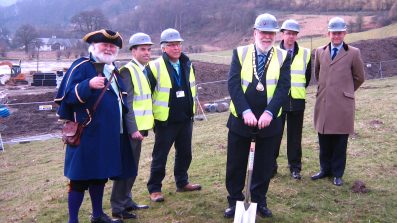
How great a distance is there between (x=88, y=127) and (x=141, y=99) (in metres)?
0.82

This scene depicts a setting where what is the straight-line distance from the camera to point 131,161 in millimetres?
4594

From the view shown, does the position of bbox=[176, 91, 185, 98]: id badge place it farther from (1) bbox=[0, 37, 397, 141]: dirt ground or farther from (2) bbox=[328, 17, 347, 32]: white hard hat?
(1) bbox=[0, 37, 397, 141]: dirt ground

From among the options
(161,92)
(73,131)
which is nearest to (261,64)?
(161,92)

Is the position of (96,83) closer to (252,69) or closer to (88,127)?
(88,127)

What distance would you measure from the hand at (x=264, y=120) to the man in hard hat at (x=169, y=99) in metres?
1.14

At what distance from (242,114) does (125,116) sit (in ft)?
3.89

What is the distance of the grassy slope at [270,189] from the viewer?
4926 mm

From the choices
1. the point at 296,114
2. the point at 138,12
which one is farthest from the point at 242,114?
the point at 138,12

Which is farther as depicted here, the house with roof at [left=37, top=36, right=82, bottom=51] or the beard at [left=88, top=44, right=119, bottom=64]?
the house with roof at [left=37, top=36, right=82, bottom=51]

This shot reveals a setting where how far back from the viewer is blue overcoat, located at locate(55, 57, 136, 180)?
405 cm

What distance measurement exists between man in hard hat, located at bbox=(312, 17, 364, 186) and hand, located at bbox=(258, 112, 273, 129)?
1628 millimetres

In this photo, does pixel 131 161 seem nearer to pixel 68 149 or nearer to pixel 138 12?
pixel 68 149

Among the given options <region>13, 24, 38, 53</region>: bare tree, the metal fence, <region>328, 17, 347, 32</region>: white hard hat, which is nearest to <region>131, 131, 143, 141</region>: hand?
<region>328, 17, 347, 32</region>: white hard hat

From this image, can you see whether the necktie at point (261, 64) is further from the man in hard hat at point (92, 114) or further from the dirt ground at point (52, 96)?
the dirt ground at point (52, 96)
